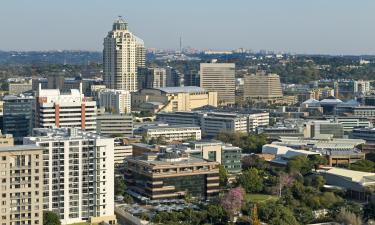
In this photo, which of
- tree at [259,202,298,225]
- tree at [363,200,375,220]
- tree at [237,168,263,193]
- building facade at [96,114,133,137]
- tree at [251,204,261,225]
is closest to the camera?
tree at [259,202,298,225]

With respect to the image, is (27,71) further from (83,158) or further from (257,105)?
(83,158)

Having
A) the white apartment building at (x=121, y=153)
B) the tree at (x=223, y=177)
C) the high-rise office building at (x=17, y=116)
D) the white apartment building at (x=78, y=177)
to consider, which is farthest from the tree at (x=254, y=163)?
the high-rise office building at (x=17, y=116)

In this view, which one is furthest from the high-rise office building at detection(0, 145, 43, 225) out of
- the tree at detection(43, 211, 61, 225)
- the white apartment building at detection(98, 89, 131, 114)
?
the white apartment building at detection(98, 89, 131, 114)

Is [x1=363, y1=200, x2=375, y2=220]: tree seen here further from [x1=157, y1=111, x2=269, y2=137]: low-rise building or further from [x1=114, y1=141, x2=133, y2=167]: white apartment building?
[x1=157, y1=111, x2=269, y2=137]: low-rise building

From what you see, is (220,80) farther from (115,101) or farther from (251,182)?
(251,182)

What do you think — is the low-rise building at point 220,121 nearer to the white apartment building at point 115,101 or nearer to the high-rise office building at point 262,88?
the white apartment building at point 115,101

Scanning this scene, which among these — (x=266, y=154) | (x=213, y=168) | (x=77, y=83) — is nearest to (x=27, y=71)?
(x=77, y=83)
